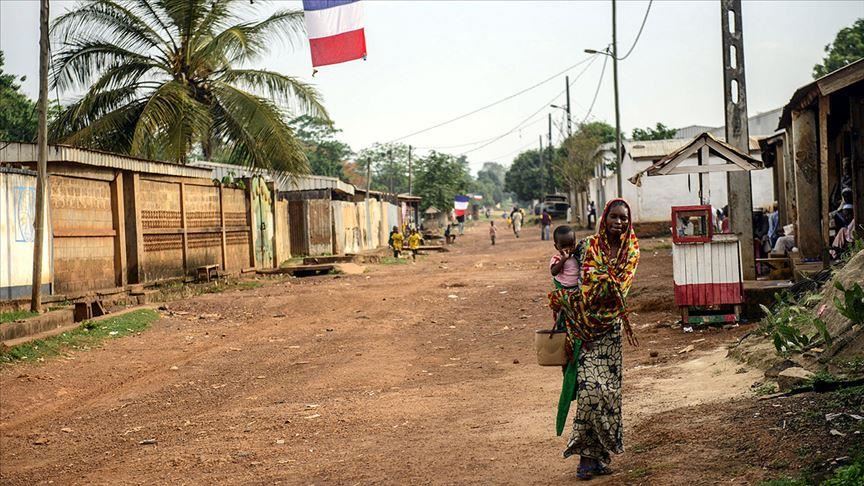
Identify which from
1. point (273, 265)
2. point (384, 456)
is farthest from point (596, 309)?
point (273, 265)

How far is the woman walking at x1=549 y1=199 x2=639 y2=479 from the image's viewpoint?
17.9 feet

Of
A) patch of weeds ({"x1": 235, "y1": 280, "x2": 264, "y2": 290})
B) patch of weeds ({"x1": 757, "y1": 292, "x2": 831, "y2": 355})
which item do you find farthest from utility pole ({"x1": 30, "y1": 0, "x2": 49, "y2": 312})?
patch of weeds ({"x1": 757, "y1": 292, "x2": 831, "y2": 355})

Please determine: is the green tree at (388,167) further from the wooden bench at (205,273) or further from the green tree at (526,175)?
the wooden bench at (205,273)

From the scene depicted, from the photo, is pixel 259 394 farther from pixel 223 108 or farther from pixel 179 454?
pixel 223 108

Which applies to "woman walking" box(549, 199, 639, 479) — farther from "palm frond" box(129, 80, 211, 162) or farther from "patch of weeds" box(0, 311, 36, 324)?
"palm frond" box(129, 80, 211, 162)

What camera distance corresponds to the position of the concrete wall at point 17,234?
13.1 m

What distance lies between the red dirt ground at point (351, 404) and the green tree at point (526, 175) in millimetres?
89145

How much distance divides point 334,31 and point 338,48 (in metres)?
0.31

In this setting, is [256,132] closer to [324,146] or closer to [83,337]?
[83,337]

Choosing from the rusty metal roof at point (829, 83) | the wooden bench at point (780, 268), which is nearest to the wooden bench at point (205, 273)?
the wooden bench at point (780, 268)

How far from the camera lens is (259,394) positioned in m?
9.05

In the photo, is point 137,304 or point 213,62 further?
point 213,62

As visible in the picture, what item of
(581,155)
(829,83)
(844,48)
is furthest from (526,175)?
(829,83)

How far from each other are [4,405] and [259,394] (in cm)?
242
